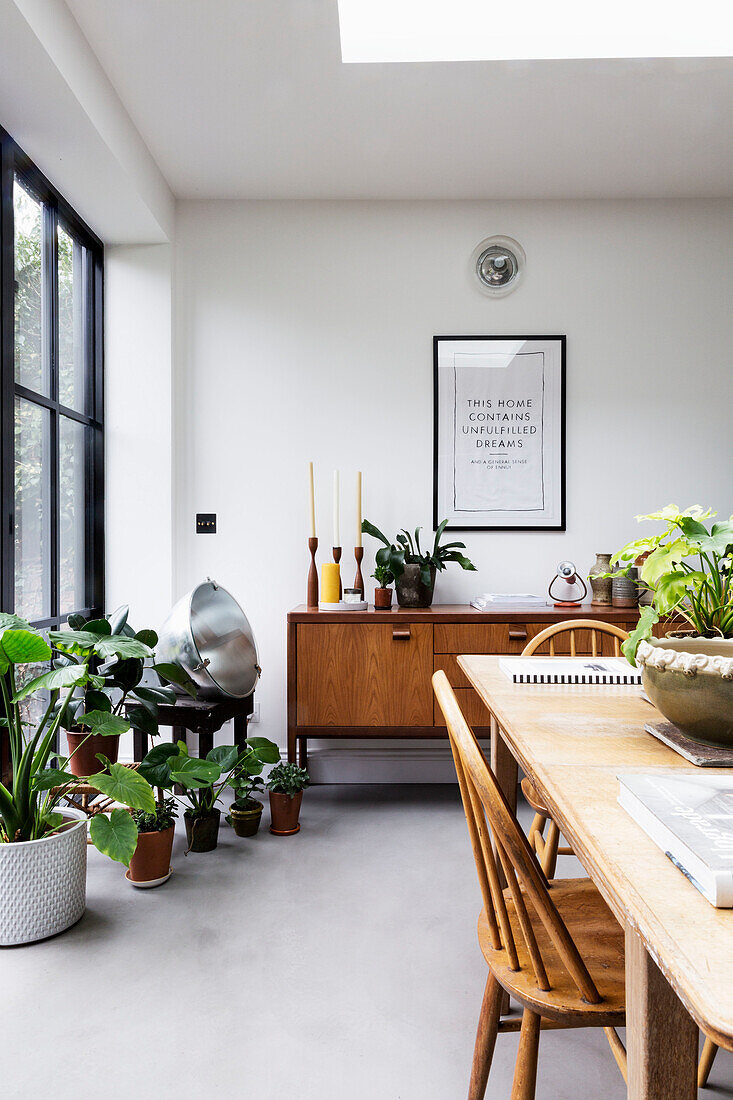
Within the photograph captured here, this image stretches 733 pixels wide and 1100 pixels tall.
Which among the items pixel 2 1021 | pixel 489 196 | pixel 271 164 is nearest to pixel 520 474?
pixel 489 196

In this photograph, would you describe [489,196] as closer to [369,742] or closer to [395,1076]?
[369,742]

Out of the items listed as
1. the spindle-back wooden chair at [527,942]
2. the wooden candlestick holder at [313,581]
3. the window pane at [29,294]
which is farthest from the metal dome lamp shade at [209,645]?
the spindle-back wooden chair at [527,942]

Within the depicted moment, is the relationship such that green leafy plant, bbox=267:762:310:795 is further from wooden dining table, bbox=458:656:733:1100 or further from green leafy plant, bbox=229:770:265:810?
wooden dining table, bbox=458:656:733:1100

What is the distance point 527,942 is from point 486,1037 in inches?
16.2

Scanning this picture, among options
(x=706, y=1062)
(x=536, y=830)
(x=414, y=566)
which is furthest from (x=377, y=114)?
(x=706, y=1062)

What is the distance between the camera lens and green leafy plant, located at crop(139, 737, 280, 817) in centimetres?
230

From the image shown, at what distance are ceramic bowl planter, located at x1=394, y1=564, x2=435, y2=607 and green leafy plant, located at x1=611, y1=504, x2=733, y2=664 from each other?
1.85 meters

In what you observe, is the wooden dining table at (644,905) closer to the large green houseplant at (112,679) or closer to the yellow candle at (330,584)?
the large green houseplant at (112,679)

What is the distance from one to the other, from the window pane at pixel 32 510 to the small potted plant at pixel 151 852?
2.76 ft

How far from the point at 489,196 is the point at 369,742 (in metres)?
2.59

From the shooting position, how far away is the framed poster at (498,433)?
344 centimetres

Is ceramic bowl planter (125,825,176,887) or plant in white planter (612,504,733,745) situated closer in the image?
plant in white planter (612,504,733,745)

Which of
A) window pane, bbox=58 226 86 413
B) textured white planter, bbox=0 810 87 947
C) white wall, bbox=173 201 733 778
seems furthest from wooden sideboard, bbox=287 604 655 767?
window pane, bbox=58 226 86 413

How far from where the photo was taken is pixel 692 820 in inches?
30.5
